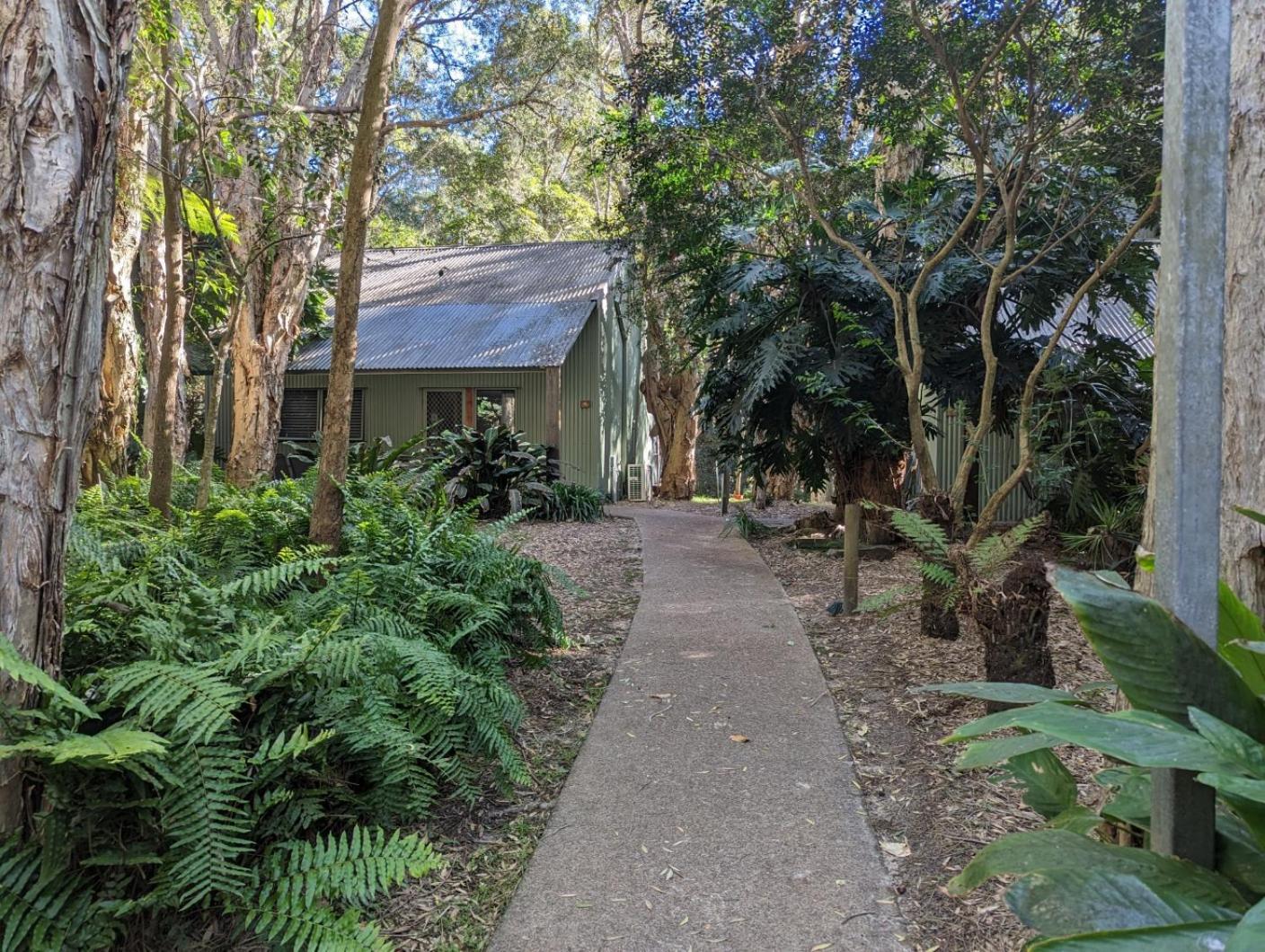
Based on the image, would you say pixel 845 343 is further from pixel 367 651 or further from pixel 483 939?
pixel 483 939

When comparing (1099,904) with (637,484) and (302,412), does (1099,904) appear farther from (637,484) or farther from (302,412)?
(637,484)

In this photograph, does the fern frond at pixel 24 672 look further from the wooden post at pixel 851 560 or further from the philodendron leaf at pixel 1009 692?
the wooden post at pixel 851 560

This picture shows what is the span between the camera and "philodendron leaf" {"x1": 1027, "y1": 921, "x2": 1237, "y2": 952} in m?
1.27

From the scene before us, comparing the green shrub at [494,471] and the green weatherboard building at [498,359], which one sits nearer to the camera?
the green shrub at [494,471]

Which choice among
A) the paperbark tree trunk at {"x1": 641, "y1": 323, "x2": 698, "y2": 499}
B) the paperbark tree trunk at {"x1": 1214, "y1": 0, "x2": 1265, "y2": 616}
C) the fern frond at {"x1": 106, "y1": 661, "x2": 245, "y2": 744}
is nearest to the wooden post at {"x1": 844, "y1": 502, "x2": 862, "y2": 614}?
the paperbark tree trunk at {"x1": 1214, "y1": 0, "x2": 1265, "y2": 616}

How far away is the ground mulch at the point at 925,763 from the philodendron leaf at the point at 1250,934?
1.49 metres

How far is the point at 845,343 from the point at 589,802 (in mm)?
7159

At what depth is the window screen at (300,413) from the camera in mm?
17875

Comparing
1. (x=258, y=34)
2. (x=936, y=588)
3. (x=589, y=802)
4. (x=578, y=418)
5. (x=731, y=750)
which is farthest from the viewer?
(x=578, y=418)

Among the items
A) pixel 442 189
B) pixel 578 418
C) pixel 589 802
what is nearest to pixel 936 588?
pixel 589 802

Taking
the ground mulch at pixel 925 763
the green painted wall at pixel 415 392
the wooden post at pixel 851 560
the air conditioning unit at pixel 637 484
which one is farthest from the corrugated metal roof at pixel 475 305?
the ground mulch at pixel 925 763

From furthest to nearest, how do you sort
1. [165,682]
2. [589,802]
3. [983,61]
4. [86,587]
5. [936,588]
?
[983,61] < [936,588] < [589,802] < [86,587] < [165,682]

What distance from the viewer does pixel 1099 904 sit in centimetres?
147

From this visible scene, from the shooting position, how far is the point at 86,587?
3.23 m
